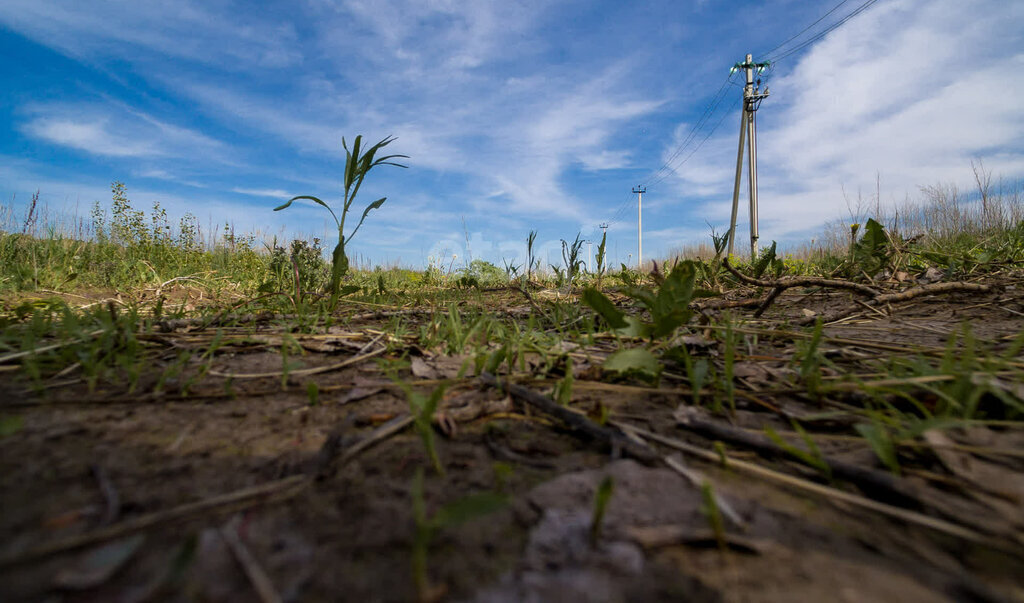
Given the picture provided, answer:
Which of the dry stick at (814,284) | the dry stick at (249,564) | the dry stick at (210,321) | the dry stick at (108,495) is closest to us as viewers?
the dry stick at (249,564)

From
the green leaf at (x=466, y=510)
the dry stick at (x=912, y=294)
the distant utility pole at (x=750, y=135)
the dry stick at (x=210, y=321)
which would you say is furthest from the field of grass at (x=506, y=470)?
the distant utility pole at (x=750, y=135)

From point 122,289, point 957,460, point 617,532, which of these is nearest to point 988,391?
point 957,460

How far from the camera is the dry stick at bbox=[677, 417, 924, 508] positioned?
27.3 inches

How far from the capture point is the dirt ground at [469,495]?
0.55 meters

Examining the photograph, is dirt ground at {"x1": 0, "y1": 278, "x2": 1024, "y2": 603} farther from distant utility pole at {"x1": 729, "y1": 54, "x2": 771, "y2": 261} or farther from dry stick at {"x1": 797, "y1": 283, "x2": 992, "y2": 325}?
distant utility pole at {"x1": 729, "y1": 54, "x2": 771, "y2": 261}

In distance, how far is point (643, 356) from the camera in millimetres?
1246

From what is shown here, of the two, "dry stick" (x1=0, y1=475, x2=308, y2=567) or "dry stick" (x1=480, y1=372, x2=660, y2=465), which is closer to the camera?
"dry stick" (x1=0, y1=475, x2=308, y2=567)

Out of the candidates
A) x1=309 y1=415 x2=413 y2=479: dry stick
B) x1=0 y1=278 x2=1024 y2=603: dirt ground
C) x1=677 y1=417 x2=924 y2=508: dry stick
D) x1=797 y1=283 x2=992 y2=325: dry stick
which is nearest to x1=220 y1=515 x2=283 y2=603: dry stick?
x1=0 y1=278 x2=1024 y2=603: dirt ground

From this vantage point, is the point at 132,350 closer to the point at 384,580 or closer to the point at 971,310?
the point at 384,580

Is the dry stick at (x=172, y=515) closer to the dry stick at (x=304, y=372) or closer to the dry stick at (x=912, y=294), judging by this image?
the dry stick at (x=304, y=372)

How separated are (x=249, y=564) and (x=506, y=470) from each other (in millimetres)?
405

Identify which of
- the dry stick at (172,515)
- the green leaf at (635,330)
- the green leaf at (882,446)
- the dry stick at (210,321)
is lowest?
the dry stick at (172,515)

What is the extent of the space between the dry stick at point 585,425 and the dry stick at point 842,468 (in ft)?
0.61

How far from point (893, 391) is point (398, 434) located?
3.99ft
